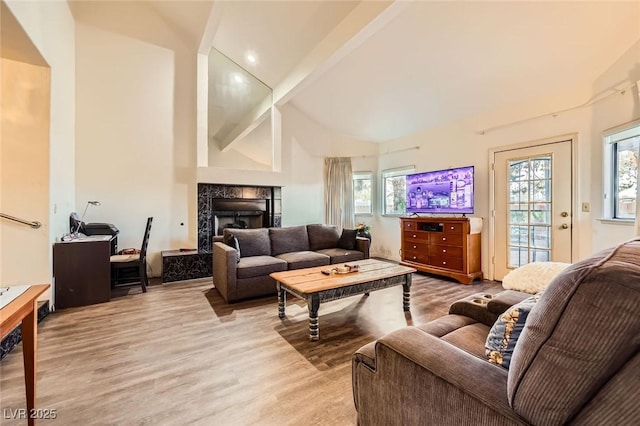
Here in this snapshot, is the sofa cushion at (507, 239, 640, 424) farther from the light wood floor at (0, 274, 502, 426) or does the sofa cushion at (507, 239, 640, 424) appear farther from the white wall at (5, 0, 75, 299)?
the white wall at (5, 0, 75, 299)

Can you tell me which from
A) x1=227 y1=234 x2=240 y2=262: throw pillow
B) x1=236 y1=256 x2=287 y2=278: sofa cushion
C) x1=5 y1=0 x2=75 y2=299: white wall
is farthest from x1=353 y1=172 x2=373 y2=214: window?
x1=5 y1=0 x2=75 y2=299: white wall

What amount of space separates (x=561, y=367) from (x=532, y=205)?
12.7ft

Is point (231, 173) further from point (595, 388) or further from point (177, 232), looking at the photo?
point (595, 388)

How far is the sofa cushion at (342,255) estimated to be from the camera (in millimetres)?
4020

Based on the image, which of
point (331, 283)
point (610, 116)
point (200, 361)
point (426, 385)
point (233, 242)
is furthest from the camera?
point (233, 242)

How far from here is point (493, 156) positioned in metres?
4.08

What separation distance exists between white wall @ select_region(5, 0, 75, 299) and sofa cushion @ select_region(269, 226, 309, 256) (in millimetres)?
2546

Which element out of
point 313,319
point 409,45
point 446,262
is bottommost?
point 313,319

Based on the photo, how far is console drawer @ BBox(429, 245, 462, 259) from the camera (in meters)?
4.06

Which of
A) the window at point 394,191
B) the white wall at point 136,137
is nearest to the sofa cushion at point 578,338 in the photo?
the white wall at point 136,137

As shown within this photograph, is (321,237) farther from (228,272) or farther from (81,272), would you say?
(81,272)

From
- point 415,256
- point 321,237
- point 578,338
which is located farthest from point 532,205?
point 578,338

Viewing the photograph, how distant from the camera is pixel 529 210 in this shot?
3.76 meters

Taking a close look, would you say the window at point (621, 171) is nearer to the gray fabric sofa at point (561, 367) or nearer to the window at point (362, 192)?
the gray fabric sofa at point (561, 367)
